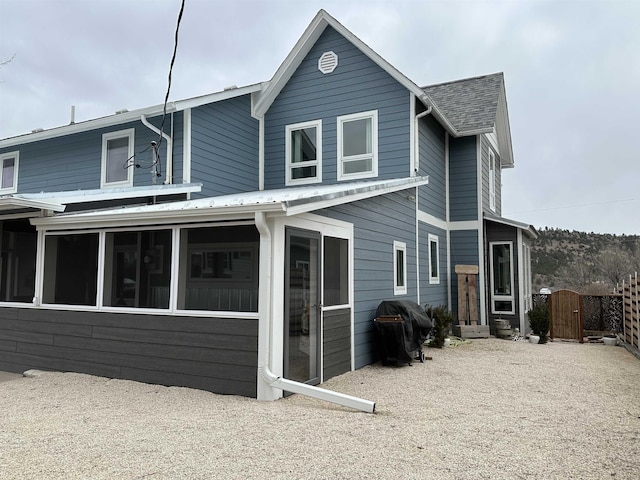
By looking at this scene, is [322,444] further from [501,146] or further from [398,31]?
[501,146]

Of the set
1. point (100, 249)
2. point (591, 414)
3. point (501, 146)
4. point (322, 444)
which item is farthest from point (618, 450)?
point (501, 146)

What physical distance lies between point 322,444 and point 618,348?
971 centimetres

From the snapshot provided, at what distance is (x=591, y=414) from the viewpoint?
5.39 m

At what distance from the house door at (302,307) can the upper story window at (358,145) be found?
14.9 ft

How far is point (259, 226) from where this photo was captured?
19.0 ft

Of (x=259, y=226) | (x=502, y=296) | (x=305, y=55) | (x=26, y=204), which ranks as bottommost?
(x=502, y=296)

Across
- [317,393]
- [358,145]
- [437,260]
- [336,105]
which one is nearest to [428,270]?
[437,260]

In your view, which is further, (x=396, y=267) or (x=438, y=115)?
(x=438, y=115)

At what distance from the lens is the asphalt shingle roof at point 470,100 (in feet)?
42.3

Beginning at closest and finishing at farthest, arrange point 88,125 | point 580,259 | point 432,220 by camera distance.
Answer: point 88,125 < point 432,220 < point 580,259

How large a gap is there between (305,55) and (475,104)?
4.97 m

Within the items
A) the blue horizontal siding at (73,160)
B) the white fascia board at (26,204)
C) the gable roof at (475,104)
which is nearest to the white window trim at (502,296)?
the gable roof at (475,104)

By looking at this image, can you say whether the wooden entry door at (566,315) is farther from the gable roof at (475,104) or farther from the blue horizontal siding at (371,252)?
the blue horizontal siding at (371,252)

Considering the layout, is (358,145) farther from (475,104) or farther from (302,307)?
(302,307)
